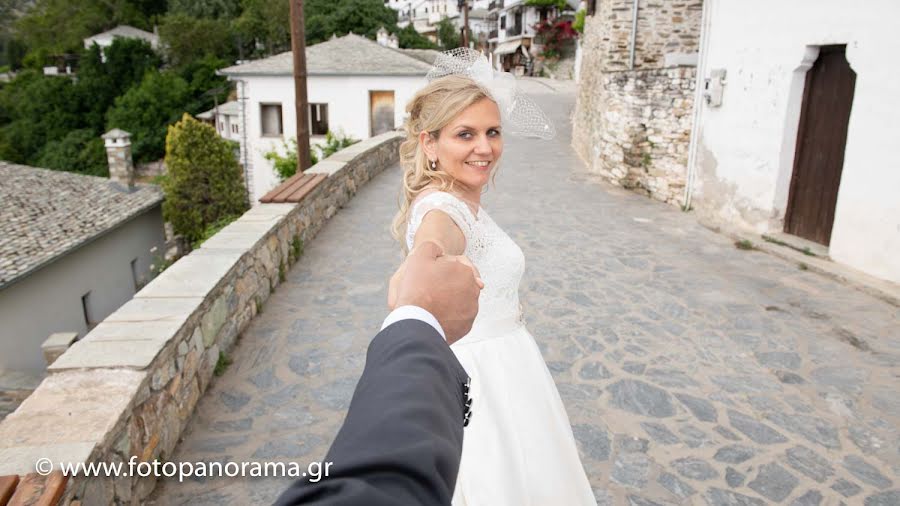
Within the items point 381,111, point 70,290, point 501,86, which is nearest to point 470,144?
point 501,86

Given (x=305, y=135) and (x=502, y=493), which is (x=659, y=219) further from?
(x=502, y=493)

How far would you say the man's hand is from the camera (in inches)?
36.8

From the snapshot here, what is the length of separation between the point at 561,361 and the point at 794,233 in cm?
458

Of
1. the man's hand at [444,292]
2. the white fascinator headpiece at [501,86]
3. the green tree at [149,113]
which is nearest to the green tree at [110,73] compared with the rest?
the green tree at [149,113]

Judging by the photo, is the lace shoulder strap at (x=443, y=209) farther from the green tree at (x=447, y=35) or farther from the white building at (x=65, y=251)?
the green tree at (x=447, y=35)

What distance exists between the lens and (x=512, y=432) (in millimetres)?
1870

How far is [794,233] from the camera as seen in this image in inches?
289

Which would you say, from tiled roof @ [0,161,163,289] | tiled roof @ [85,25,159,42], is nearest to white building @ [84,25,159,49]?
tiled roof @ [85,25,159,42]

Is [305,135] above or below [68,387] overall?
above

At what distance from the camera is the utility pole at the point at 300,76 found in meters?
8.84

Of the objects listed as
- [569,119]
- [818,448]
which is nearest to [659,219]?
[818,448]

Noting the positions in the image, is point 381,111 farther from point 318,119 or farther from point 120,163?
point 120,163

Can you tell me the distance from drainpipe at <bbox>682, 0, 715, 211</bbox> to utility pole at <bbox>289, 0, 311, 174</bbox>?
5699mm

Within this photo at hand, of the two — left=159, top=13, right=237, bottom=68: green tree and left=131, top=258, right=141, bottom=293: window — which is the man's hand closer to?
left=131, top=258, right=141, bottom=293: window
